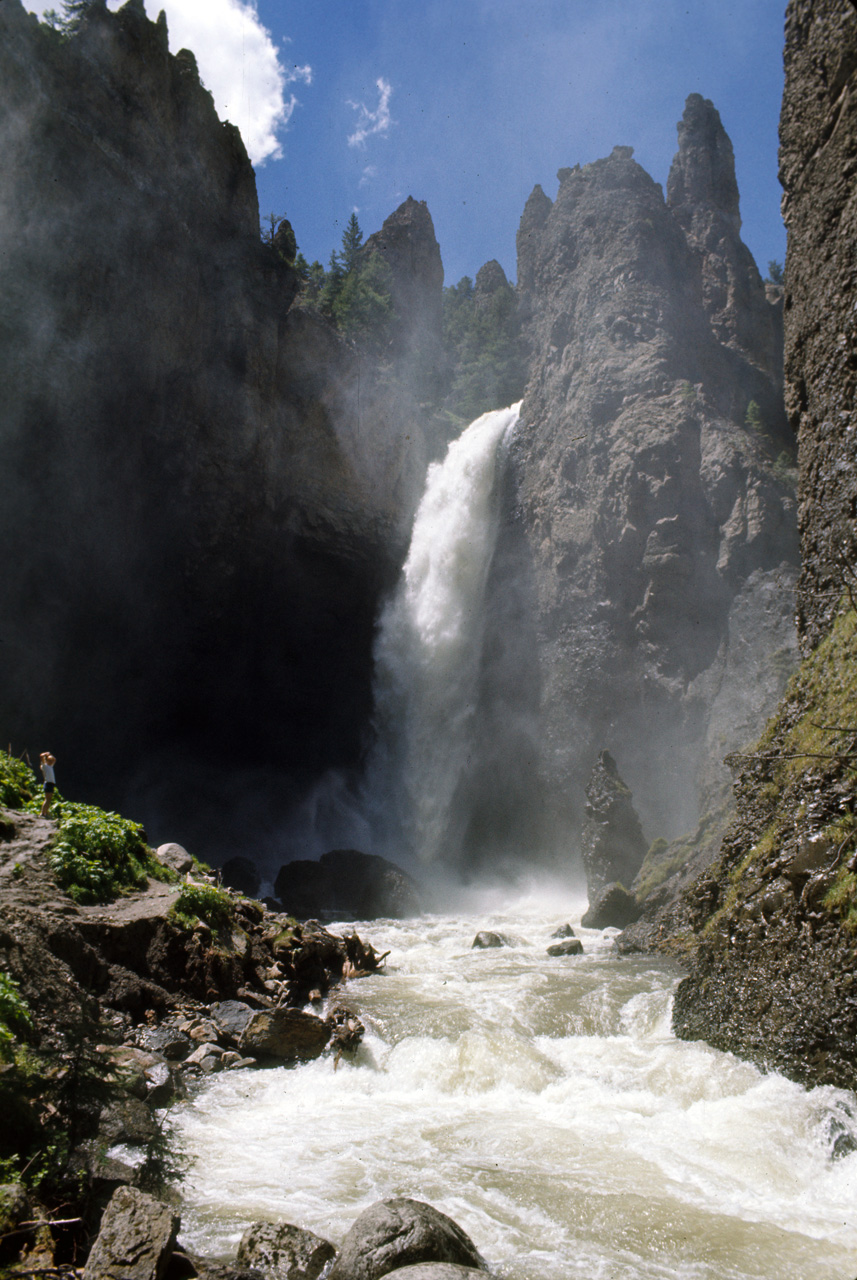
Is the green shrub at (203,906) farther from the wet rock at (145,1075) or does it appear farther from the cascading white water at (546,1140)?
the wet rock at (145,1075)

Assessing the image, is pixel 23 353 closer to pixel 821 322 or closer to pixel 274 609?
pixel 274 609

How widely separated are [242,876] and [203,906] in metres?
15.5

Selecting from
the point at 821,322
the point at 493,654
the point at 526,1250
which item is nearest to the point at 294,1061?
the point at 526,1250

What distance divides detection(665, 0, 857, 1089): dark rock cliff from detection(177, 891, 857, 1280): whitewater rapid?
1.55ft

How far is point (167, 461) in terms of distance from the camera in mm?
24062

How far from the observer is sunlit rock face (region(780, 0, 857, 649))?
291 inches

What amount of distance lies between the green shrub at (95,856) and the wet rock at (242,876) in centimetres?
1468

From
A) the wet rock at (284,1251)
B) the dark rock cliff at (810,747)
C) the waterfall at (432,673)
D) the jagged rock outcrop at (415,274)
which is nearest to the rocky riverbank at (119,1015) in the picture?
the wet rock at (284,1251)

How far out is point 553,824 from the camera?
25641 mm

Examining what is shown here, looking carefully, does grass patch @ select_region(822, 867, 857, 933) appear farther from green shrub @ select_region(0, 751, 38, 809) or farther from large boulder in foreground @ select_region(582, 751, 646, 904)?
large boulder in foreground @ select_region(582, 751, 646, 904)

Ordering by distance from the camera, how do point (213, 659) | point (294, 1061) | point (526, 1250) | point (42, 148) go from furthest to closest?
point (213, 659)
point (42, 148)
point (294, 1061)
point (526, 1250)

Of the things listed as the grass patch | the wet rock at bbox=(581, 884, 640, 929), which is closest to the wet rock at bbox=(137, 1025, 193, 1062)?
the grass patch

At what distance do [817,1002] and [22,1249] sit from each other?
5083 mm

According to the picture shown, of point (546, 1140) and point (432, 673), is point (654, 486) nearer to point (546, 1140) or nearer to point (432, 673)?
point (432, 673)
